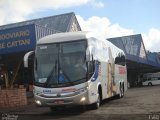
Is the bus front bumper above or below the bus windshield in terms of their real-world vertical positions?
below

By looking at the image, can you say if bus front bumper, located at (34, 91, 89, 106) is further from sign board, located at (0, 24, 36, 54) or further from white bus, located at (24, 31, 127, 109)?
sign board, located at (0, 24, 36, 54)

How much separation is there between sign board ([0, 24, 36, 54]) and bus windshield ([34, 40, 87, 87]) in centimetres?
1028

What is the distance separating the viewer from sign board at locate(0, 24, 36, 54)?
26500mm

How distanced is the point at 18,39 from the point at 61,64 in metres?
11.9

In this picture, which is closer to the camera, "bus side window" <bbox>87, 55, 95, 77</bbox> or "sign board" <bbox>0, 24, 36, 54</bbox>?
"bus side window" <bbox>87, 55, 95, 77</bbox>

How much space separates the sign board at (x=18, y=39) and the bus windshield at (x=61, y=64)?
1028 centimetres

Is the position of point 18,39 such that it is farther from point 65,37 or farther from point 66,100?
point 66,100

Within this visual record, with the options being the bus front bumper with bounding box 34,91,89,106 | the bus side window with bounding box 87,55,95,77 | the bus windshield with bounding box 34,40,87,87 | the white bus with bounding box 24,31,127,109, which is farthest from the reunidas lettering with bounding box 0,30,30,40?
the bus front bumper with bounding box 34,91,89,106

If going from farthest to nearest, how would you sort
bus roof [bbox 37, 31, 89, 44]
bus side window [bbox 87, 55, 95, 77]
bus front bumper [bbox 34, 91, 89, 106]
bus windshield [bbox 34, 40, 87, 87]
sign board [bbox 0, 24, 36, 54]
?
sign board [bbox 0, 24, 36, 54] < bus roof [bbox 37, 31, 89, 44] < bus side window [bbox 87, 55, 95, 77] < bus windshield [bbox 34, 40, 87, 87] < bus front bumper [bbox 34, 91, 89, 106]

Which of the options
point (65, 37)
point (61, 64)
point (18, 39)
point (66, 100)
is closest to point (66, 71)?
point (61, 64)

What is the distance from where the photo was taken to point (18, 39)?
88.7 feet

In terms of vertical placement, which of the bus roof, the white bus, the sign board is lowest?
the white bus

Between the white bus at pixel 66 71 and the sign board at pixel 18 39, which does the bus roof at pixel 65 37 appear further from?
the sign board at pixel 18 39

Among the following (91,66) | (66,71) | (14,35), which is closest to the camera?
(66,71)
